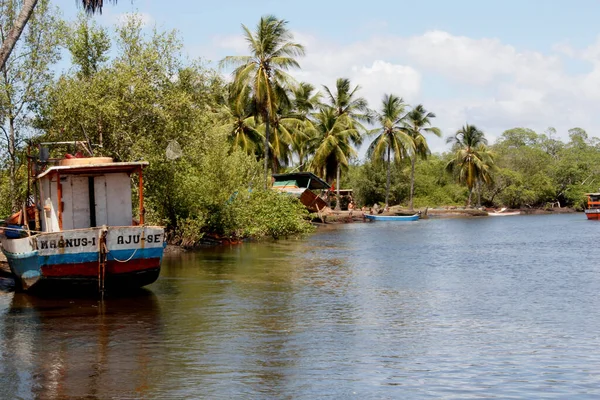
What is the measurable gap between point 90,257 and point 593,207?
57.0 meters

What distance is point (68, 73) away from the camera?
91.0ft

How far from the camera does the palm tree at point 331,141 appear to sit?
60641mm

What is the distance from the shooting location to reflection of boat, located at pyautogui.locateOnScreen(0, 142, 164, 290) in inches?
652

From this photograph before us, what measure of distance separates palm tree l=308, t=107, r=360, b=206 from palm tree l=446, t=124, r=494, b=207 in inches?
771

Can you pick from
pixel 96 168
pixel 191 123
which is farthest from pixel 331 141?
pixel 96 168

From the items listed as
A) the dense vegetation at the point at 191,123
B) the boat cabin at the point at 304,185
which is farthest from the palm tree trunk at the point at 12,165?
the boat cabin at the point at 304,185

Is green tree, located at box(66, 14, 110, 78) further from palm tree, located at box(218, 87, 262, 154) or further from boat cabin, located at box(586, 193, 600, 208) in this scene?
boat cabin, located at box(586, 193, 600, 208)

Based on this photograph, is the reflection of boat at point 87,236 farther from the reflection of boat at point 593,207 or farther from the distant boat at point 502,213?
the distant boat at point 502,213

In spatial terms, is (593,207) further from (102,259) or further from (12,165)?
(102,259)

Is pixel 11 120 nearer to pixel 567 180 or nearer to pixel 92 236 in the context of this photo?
pixel 92 236

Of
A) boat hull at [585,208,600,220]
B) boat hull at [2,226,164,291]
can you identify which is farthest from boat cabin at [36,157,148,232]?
boat hull at [585,208,600,220]

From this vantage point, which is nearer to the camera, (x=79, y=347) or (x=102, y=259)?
(x=79, y=347)

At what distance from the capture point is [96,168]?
17.1 metres

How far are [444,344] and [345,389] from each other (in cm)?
348
